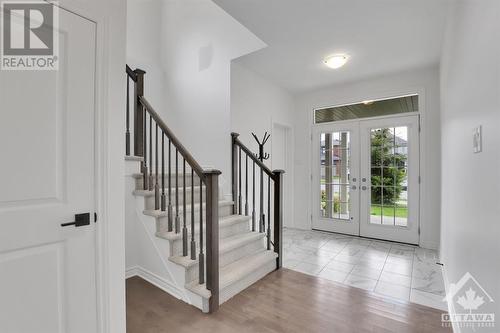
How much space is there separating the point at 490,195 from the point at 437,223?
3360 millimetres

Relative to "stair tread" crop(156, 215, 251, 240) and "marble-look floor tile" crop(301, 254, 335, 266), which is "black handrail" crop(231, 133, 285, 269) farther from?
"marble-look floor tile" crop(301, 254, 335, 266)

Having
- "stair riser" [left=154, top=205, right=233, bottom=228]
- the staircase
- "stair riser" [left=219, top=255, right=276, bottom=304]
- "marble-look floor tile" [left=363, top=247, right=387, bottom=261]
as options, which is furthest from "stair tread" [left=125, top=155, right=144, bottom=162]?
"marble-look floor tile" [left=363, top=247, right=387, bottom=261]

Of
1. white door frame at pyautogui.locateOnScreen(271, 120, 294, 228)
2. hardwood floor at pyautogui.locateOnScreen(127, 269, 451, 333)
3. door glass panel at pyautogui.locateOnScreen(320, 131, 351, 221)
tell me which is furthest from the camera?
white door frame at pyautogui.locateOnScreen(271, 120, 294, 228)

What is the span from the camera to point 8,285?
3.92 ft

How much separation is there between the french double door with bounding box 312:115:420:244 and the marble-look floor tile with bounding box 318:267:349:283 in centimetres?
177

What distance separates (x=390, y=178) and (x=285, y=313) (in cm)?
308

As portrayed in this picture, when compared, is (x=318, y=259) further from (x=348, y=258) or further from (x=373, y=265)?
(x=373, y=265)

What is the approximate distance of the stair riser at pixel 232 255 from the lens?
2.27 metres

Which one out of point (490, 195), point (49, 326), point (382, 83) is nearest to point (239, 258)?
point (49, 326)

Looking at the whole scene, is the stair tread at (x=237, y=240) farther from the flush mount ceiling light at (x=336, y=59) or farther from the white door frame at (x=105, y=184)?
the flush mount ceiling light at (x=336, y=59)

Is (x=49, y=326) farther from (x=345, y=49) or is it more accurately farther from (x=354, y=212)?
(x=354, y=212)

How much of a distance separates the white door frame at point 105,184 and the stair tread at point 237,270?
0.72 meters

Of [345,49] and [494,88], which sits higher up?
[345,49]

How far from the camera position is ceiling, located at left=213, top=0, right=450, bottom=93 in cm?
242
